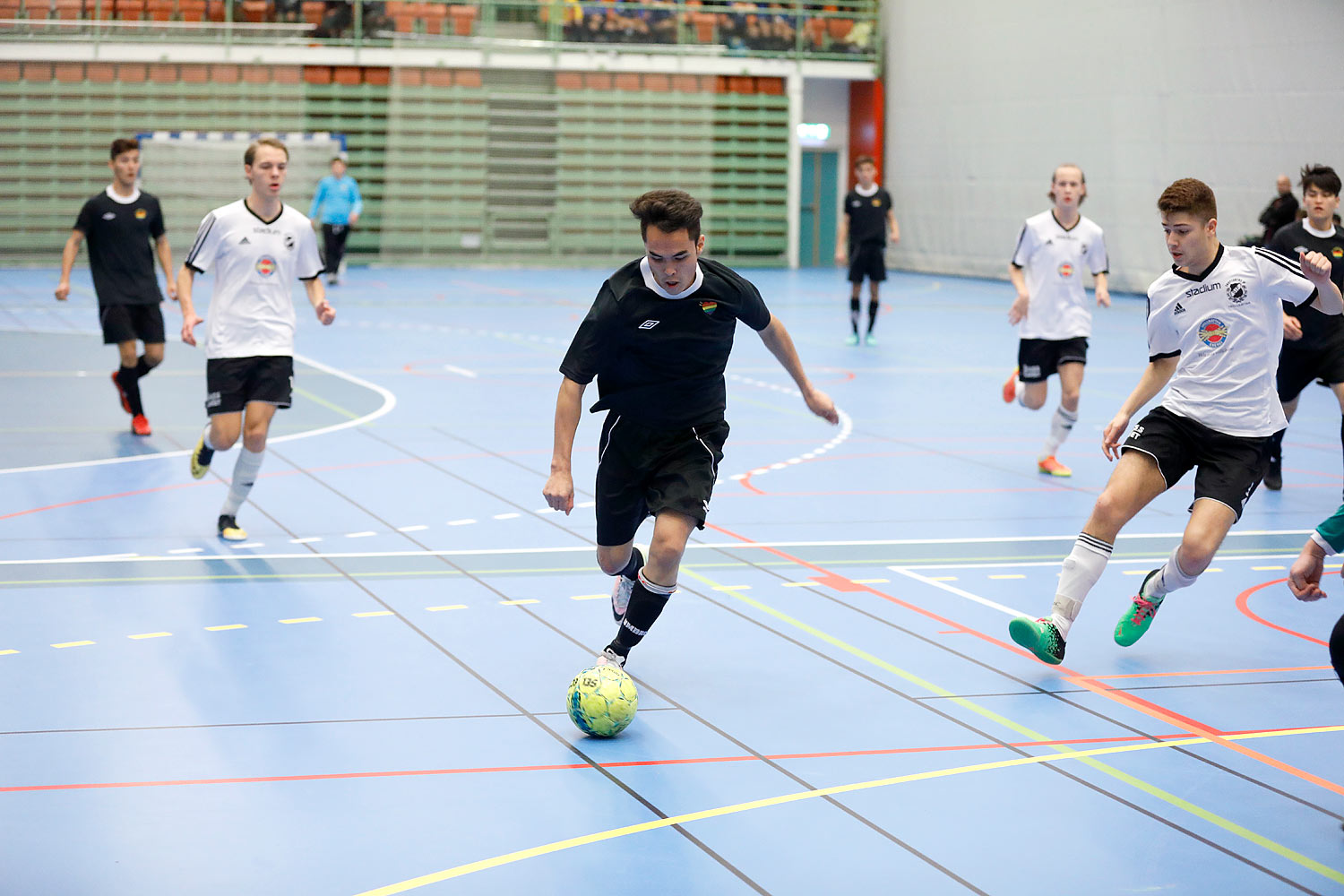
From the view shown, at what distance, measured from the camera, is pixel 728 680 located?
5715 millimetres

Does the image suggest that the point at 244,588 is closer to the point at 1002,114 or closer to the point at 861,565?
the point at 861,565

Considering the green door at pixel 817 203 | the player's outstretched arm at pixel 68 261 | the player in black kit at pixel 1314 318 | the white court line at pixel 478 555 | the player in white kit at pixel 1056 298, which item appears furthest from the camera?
the green door at pixel 817 203

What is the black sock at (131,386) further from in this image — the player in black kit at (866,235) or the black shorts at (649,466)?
the player in black kit at (866,235)

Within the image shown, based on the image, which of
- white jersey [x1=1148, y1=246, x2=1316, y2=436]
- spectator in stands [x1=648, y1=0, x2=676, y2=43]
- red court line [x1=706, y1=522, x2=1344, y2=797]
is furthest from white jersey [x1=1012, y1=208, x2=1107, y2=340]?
spectator in stands [x1=648, y1=0, x2=676, y2=43]

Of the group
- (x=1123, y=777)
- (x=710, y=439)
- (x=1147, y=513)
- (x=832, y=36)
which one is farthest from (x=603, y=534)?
(x=832, y=36)

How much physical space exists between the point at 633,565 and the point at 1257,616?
3.03 m

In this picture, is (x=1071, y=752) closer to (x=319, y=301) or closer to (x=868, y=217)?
(x=319, y=301)

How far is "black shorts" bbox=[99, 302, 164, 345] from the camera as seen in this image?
1110 centimetres

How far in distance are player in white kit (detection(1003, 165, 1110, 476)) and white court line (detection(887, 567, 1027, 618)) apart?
124 inches

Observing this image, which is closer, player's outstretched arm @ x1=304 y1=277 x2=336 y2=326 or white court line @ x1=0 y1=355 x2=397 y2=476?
player's outstretched arm @ x1=304 y1=277 x2=336 y2=326

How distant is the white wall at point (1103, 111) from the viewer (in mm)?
21781

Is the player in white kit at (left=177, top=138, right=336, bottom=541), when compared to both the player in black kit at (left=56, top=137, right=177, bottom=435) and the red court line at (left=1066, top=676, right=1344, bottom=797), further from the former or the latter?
the red court line at (left=1066, top=676, right=1344, bottom=797)

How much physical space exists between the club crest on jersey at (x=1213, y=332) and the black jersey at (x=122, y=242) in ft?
25.8

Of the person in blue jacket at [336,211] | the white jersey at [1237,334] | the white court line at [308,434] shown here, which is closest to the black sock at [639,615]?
the white jersey at [1237,334]
